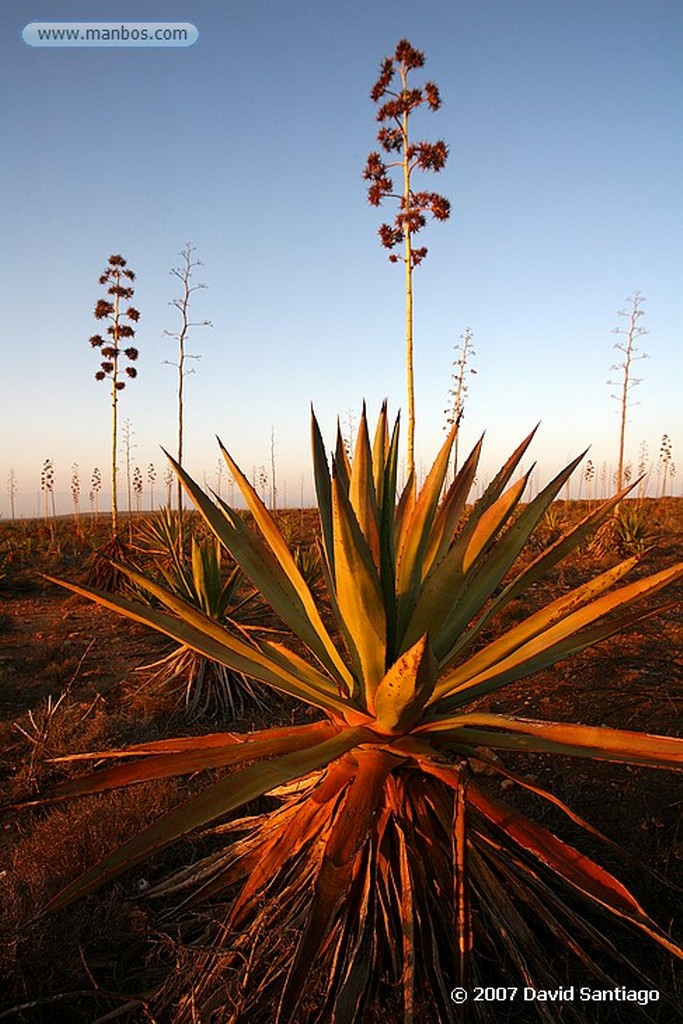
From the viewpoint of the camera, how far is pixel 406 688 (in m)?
1.69

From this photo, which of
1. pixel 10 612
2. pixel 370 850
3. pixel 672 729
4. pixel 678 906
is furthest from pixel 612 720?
pixel 10 612

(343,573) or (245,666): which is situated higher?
(343,573)

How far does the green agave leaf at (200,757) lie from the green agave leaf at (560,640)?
1.56 feet

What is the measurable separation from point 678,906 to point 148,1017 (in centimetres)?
195

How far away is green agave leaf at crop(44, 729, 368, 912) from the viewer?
1.52 meters

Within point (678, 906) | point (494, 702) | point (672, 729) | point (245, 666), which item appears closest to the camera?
point (245, 666)

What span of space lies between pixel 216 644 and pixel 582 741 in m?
1.26

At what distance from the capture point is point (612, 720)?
14.7ft

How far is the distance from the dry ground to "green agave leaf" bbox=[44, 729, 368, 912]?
1.66 ft

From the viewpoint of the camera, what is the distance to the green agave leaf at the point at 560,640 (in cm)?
203

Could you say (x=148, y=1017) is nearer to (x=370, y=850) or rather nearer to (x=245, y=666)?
(x=370, y=850)

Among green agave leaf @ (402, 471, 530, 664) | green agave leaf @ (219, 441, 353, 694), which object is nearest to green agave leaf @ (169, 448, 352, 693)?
green agave leaf @ (219, 441, 353, 694)

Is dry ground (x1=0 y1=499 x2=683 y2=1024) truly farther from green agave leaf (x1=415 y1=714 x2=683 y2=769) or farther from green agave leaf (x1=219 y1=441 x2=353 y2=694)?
green agave leaf (x1=219 y1=441 x2=353 y2=694)

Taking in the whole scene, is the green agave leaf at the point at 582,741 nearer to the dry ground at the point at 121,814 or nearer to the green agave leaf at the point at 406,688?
the green agave leaf at the point at 406,688
